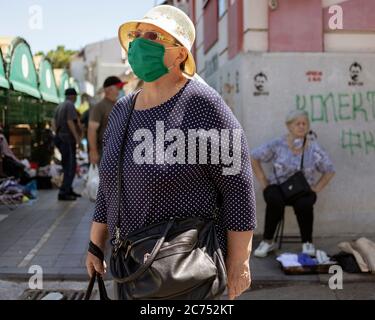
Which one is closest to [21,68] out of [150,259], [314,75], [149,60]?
[314,75]

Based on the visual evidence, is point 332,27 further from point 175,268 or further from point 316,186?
point 175,268

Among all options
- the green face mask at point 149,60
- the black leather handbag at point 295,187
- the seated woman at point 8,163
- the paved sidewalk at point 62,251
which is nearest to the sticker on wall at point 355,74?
the black leather handbag at point 295,187

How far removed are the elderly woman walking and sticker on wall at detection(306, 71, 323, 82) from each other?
434 cm

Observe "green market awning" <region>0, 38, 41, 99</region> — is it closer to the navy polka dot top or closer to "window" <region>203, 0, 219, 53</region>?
"window" <region>203, 0, 219, 53</region>

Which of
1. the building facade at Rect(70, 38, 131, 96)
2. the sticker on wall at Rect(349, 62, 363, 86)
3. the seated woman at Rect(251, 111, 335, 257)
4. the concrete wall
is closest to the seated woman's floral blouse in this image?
the seated woman at Rect(251, 111, 335, 257)

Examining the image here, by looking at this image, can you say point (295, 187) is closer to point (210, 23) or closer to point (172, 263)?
point (172, 263)

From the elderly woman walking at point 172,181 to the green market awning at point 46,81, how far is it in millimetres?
10541

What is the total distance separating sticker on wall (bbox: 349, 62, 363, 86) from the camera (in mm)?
6410

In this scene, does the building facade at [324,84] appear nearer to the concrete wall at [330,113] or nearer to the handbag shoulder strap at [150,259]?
the concrete wall at [330,113]

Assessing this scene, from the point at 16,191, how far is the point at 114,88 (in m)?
3.25

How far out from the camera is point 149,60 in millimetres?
2219

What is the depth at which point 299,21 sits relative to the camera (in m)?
6.34

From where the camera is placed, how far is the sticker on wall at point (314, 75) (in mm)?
6391
